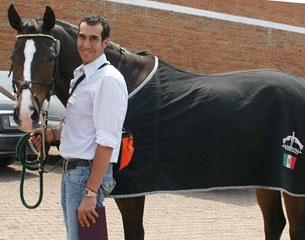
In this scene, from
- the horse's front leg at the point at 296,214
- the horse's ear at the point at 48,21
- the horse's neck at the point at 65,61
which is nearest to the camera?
the horse's ear at the point at 48,21

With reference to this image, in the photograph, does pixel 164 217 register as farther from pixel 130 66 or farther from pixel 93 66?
pixel 93 66

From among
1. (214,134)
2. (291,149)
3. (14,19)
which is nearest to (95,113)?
(14,19)

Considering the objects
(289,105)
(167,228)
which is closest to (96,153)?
(289,105)

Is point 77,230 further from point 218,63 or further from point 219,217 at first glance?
point 218,63

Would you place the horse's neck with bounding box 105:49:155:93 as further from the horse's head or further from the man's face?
the man's face

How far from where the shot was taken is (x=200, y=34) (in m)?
19.5

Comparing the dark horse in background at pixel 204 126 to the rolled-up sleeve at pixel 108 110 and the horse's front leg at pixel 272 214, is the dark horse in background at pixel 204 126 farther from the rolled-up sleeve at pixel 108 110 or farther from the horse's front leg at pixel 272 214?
the rolled-up sleeve at pixel 108 110

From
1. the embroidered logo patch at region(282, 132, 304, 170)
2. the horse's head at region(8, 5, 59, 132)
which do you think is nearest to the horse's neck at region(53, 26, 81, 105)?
the horse's head at region(8, 5, 59, 132)

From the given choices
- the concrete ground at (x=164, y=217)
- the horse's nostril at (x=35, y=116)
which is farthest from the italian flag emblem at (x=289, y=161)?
the concrete ground at (x=164, y=217)

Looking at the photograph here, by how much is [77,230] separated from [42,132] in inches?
26.0

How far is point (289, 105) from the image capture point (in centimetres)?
385

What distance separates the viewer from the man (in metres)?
2.51

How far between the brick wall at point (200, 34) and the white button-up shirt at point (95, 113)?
43.7 ft

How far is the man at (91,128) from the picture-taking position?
2510 mm
